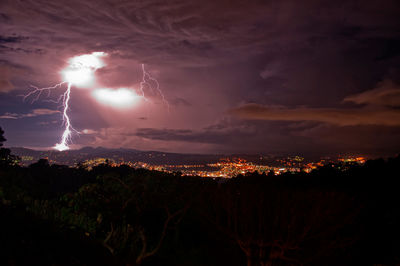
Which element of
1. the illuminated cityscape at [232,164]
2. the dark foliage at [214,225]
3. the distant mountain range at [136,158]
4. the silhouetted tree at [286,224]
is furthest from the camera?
the distant mountain range at [136,158]

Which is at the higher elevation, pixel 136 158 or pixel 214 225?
pixel 136 158

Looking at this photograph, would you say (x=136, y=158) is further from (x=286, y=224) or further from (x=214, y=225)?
(x=286, y=224)

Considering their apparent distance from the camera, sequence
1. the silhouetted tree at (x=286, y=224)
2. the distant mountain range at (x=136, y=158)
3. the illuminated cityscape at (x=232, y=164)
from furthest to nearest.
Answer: the distant mountain range at (x=136, y=158)
the illuminated cityscape at (x=232, y=164)
the silhouetted tree at (x=286, y=224)

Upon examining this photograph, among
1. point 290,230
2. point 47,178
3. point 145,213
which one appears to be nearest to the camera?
point 290,230

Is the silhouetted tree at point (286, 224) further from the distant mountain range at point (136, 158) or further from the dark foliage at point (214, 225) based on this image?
the distant mountain range at point (136, 158)

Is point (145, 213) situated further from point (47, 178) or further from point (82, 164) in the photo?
point (82, 164)

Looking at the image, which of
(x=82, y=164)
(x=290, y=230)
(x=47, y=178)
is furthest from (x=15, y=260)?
(x=82, y=164)

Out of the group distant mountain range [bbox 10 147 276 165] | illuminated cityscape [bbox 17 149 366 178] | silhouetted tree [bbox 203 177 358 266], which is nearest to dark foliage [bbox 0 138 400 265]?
silhouetted tree [bbox 203 177 358 266]

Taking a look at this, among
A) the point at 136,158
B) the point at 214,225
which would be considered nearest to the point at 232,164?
the point at 136,158

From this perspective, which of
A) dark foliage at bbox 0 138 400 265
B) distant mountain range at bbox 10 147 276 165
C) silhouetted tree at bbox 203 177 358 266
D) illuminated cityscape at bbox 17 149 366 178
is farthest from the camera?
distant mountain range at bbox 10 147 276 165

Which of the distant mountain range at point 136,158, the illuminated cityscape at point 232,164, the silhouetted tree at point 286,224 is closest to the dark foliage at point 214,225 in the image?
the silhouetted tree at point 286,224

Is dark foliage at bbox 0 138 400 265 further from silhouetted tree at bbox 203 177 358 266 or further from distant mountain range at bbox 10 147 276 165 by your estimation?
distant mountain range at bbox 10 147 276 165
